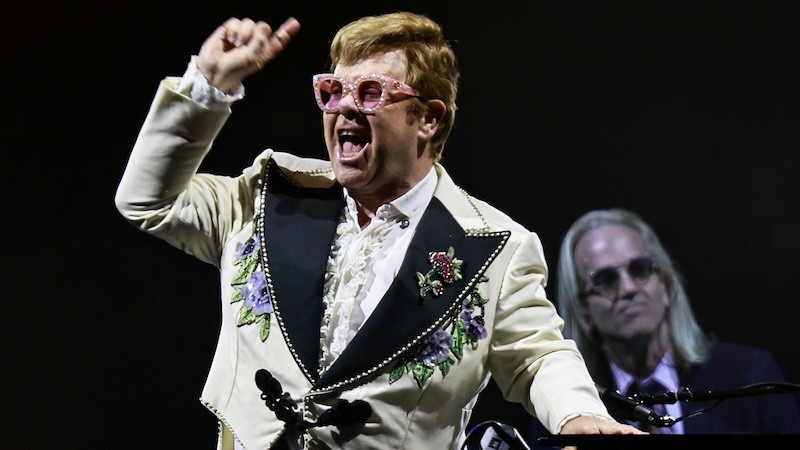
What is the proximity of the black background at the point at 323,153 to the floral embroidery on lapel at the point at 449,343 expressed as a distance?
118cm

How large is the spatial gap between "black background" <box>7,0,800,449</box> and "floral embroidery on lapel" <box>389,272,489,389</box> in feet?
3.86

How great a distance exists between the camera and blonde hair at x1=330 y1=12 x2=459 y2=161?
6.49ft

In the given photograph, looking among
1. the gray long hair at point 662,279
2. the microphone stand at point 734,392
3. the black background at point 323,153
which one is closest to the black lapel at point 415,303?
the microphone stand at point 734,392

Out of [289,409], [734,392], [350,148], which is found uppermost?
[350,148]

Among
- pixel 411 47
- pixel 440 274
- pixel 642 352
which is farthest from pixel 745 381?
pixel 411 47

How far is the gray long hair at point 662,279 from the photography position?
308 centimetres

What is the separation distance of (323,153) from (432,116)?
0.96 meters

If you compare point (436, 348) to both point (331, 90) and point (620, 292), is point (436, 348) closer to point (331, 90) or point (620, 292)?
point (331, 90)

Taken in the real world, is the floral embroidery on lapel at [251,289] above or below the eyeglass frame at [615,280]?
below

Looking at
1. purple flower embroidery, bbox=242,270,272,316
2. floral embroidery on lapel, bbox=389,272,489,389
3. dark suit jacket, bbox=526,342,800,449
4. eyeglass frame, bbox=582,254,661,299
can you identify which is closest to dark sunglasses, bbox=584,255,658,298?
eyeglass frame, bbox=582,254,661,299

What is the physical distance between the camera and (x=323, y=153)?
2.97 meters

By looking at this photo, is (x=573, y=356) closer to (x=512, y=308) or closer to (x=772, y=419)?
(x=512, y=308)

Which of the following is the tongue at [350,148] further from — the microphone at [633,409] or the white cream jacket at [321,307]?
the microphone at [633,409]

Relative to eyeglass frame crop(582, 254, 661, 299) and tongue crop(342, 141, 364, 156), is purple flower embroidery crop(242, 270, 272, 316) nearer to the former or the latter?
tongue crop(342, 141, 364, 156)
